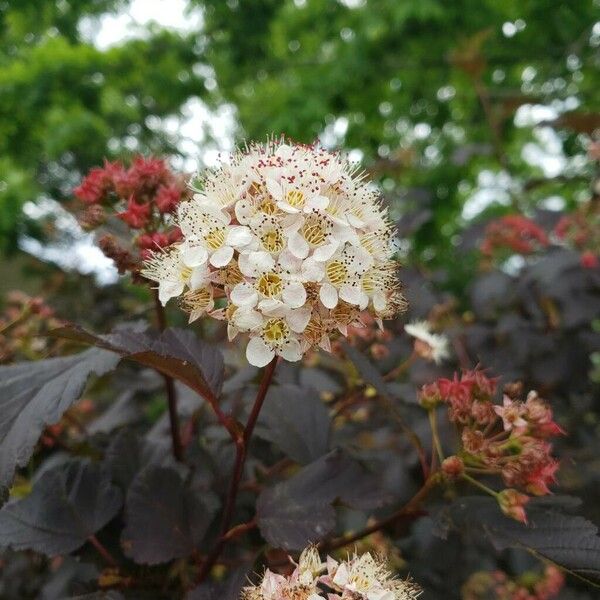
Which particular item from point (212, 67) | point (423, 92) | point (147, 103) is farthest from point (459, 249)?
point (147, 103)

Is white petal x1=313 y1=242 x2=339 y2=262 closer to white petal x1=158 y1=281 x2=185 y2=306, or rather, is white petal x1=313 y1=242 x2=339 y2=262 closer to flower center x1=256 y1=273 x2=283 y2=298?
flower center x1=256 y1=273 x2=283 y2=298

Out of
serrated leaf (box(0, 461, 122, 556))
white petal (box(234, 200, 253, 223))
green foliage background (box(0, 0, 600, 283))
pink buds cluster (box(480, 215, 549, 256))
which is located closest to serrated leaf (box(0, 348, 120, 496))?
serrated leaf (box(0, 461, 122, 556))

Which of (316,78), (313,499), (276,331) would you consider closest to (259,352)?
(276,331)

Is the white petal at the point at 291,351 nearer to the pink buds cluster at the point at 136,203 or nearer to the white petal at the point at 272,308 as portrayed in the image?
the white petal at the point at 272,308

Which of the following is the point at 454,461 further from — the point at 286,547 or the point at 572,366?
the point at 572,366

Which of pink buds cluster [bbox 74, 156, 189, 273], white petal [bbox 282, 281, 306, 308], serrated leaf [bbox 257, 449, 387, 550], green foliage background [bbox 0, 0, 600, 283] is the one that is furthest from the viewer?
green foliage background [bbox 0, 0, 600, 283]

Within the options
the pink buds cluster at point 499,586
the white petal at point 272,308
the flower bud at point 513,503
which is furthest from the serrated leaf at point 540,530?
the pink buds cluster at point 499,586
